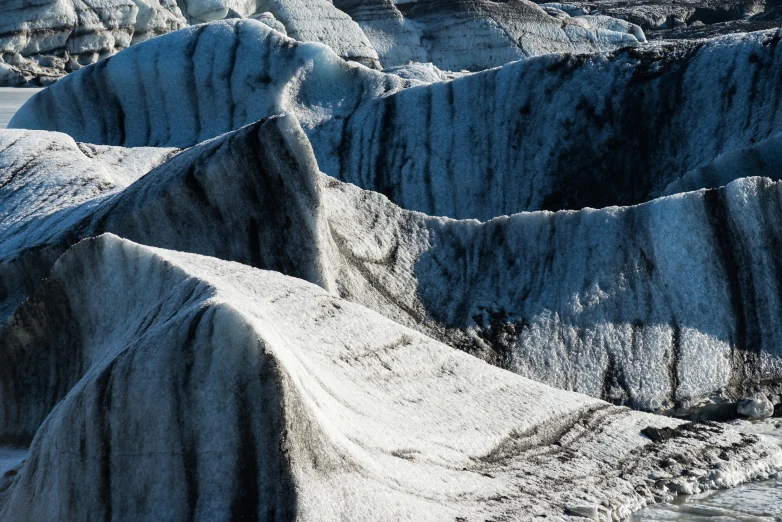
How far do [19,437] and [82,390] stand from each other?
858mm

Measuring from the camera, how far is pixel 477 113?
259 inches

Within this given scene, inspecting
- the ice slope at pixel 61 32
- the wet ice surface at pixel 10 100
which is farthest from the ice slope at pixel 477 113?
the ice slope at pixel 61 32

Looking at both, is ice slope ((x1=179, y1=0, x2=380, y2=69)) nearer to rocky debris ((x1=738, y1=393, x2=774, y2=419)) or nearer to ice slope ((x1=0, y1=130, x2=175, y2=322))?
ice slope ((x1=0, y1=130, x2=175, y2=322))

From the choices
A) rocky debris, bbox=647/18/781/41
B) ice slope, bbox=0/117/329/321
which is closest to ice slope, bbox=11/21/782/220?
ice slope, bbox=0/117/329/321

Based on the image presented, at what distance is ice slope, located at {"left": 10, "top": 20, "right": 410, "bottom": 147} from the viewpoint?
727cm

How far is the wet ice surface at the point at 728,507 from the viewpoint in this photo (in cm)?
300

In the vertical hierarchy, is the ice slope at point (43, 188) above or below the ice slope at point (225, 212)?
below

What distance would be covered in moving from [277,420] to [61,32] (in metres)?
12.8

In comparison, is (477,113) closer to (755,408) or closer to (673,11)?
(755,408)

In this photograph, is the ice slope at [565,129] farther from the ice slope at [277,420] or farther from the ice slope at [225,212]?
the ice slope at [277,420]

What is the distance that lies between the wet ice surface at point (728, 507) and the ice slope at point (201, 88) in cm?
430

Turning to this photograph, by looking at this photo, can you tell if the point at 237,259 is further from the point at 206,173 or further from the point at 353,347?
the point at 353,347

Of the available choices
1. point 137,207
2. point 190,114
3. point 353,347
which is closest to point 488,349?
point 353,347

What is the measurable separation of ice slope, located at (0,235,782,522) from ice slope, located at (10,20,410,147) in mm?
3795
